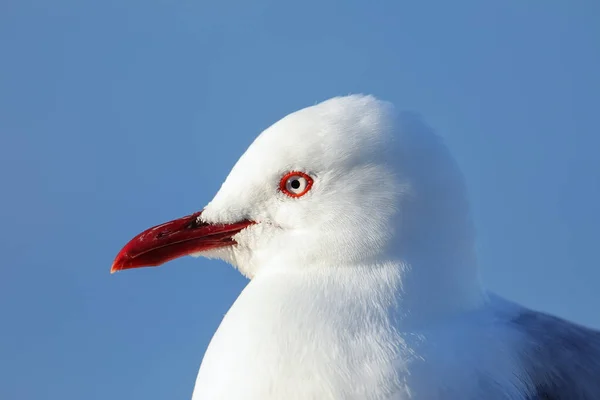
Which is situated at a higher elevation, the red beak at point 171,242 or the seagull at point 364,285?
the red beak at point 171,242

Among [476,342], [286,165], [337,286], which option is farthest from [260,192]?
[476,342]

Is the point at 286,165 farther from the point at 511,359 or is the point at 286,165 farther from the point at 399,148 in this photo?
the point at 511,359

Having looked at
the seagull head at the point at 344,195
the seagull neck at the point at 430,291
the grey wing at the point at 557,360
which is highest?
the seagull head at the point at 344,195

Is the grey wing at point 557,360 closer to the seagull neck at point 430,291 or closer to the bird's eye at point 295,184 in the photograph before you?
the seagull neck at point 430,291

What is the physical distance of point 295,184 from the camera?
343 centimetres

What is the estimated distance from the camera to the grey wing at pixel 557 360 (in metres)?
3.22

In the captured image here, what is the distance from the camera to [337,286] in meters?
3.19

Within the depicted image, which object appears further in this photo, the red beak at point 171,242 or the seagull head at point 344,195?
the red beak at point 171,242

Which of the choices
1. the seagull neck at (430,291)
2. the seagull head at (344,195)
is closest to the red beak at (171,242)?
the seagull head at (344,195)

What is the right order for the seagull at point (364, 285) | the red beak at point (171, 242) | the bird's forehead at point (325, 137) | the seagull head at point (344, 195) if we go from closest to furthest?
the seagull at point (364, 285)
the seagull head at point (344, 195)
the bird's forehead at point (325, 137)
the red beak at point (171, 242)

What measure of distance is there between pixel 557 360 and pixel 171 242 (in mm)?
1607

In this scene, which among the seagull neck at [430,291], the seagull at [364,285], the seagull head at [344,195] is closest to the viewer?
the seagull at [364,285]

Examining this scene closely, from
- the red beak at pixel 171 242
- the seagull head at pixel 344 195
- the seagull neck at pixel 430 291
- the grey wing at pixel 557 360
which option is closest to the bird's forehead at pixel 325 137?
the seagull head at pixel 344 195

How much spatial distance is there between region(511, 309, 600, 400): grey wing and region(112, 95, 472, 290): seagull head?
408 mm
